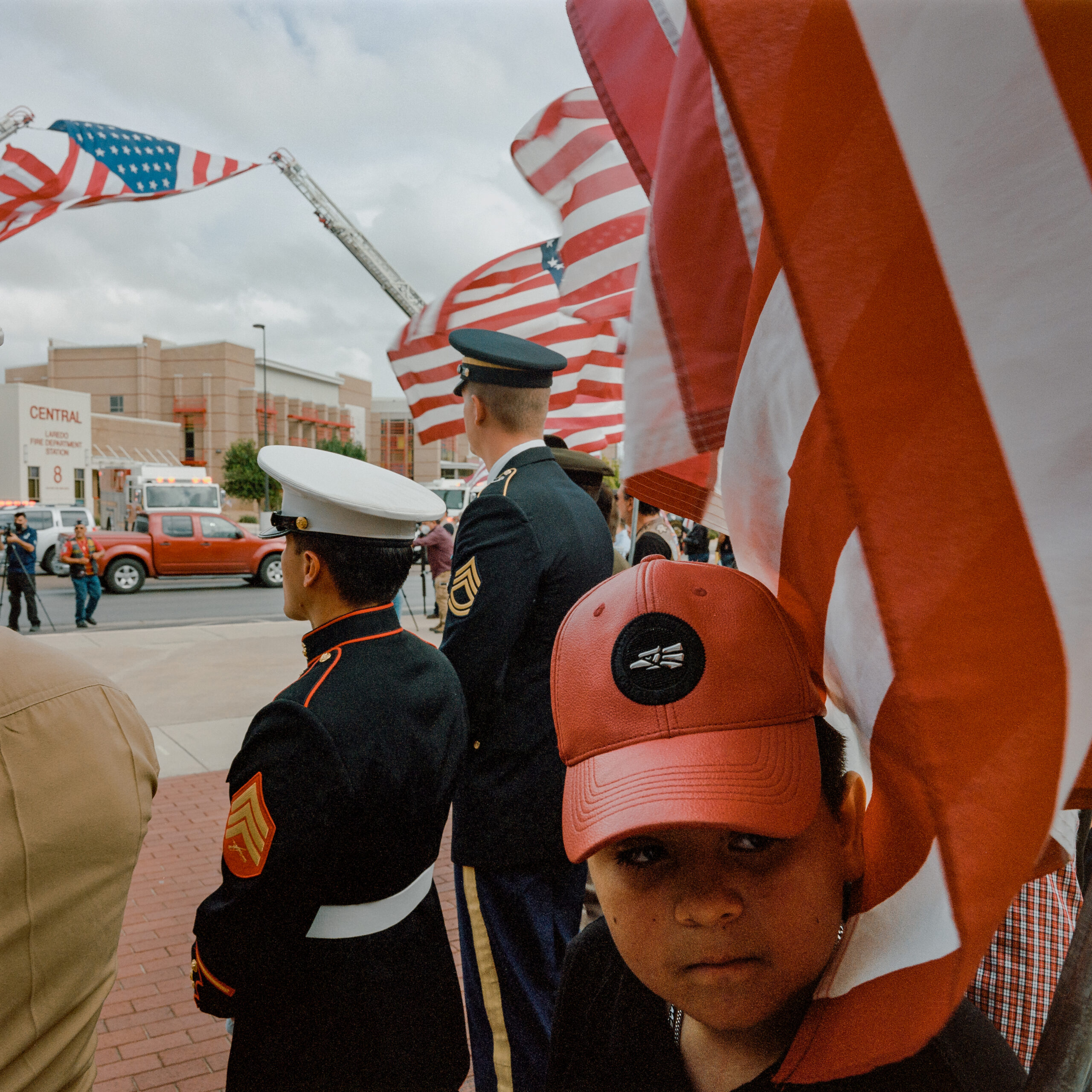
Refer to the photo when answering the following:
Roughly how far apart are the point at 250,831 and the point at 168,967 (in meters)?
2.39

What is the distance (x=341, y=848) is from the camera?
1833 mm

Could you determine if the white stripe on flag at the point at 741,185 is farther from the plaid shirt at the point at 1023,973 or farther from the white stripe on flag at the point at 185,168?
the white stripe on flag at the point at 185,168

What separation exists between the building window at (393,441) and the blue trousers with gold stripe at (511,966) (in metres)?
78.9

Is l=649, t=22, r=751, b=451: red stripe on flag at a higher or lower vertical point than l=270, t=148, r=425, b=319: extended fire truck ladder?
lower

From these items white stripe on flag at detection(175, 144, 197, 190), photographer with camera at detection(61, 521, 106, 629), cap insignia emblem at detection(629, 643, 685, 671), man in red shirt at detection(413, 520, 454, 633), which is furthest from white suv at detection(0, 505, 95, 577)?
cap insignia emblem at detection(629, 643, 685, 671)

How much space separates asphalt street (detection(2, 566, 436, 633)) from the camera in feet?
46.8

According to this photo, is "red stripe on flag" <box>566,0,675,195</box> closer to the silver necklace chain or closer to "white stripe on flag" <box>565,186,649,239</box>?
the silver necklace chain

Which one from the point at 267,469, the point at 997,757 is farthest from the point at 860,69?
the point at 267,469

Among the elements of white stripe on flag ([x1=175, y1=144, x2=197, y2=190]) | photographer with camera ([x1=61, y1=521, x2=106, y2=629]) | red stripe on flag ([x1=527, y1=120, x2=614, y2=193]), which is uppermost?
white stripe on flag ([x1=175, y1=144, x2=197, y2=190])

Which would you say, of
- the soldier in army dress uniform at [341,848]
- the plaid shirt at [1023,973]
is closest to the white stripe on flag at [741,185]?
the plaid shirt at [1023,973]

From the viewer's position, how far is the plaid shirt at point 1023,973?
1031 mm

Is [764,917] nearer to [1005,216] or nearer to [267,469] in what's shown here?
[1005,216]

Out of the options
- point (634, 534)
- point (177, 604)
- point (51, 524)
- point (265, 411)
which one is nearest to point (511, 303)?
point (634, 534)

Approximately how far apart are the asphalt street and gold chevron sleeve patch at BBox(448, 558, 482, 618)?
9404 mm
